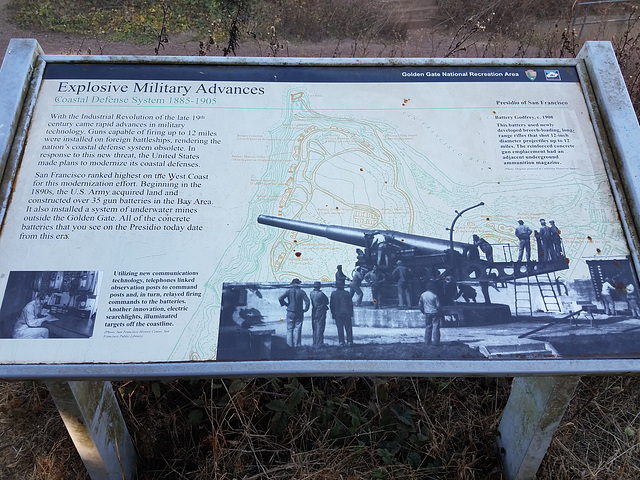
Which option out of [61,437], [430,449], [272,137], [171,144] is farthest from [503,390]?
[61,437]

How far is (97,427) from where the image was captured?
6.98 feet

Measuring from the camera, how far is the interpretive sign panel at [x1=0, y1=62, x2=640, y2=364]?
64.1 inches

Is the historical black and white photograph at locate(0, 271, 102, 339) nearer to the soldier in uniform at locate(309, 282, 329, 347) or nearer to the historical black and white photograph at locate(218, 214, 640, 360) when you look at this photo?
the historical black and white photograph at locate(218, 214, 640, 360)

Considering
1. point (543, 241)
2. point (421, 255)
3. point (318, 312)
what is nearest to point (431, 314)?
point (421, 255)

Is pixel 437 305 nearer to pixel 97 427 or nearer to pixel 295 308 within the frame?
pixel 295 308

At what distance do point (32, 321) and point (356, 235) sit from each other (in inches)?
43.5

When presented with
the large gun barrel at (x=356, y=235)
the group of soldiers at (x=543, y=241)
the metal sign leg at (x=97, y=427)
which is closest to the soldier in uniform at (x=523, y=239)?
the group of soldiers at (x=543, y=241)

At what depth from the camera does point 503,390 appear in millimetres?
2850

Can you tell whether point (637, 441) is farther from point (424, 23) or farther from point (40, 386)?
point (424, 23)

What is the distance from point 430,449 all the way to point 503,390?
65cm

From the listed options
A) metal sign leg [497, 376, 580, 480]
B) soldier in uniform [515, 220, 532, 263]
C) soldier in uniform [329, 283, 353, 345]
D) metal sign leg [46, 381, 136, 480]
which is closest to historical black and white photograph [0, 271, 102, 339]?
metal sign leg [46, 381, 136, 480]

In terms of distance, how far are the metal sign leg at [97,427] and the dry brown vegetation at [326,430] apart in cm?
20

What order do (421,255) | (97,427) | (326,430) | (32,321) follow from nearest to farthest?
(32,321) < (421,255) < (97,427) < (326,430)

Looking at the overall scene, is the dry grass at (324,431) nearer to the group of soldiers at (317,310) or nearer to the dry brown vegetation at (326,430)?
the dry brown vegetation at (326,430)
